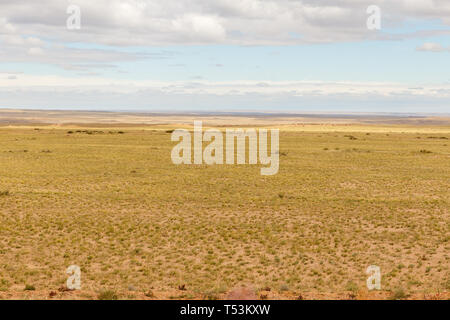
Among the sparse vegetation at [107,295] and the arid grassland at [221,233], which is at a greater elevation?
the sparse vegetation at [107,295]

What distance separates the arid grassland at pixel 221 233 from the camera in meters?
15.7

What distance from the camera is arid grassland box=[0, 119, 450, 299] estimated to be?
619 inches

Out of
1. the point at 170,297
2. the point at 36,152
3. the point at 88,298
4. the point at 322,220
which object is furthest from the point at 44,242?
the point at 36,152

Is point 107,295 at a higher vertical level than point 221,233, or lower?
higher

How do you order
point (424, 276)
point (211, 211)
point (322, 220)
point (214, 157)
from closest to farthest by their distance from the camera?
point (424, 276)
point (322, 220)
point (211, 211)
point (214, 157)

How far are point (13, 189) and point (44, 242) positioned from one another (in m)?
15.2

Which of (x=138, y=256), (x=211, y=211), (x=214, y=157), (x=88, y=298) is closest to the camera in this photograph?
(x=88, y=298)

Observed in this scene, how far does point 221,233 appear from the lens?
22.5 m

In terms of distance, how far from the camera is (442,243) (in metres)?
20.8

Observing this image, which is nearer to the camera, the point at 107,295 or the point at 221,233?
the point at 107,295

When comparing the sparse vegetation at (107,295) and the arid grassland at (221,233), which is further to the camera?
the arid grassland at (221,233)

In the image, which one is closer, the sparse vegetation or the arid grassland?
the sparse vegetation

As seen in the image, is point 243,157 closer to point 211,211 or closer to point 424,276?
point 211,211

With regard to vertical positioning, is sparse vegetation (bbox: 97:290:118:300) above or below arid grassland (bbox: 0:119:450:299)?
above
